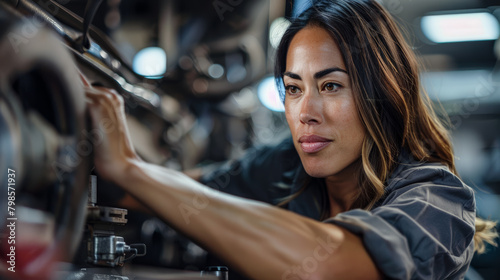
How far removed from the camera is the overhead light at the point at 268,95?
0.85m

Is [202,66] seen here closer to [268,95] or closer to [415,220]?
[268,95]

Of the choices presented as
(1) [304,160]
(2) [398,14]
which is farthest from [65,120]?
(2) [398,14]

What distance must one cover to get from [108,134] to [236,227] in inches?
7.0

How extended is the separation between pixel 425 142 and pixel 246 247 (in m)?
0.39

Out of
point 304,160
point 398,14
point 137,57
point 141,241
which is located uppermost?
point 398,14

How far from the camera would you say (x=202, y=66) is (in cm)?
79

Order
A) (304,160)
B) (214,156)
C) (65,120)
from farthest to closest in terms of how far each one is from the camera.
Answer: (214,156) < (304,160) < (65,120)

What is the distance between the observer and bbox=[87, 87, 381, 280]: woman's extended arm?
50cm

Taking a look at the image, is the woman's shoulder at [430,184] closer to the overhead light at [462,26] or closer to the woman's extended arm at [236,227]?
the woman's extended arm at [236,227]

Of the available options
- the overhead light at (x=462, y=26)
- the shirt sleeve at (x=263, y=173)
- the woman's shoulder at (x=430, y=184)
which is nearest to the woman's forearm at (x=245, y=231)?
the woman's shoulder at (x=430, y=184)

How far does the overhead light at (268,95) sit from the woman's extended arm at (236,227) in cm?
37

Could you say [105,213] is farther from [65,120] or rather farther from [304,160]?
[304,160]

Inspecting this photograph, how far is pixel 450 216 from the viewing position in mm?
593

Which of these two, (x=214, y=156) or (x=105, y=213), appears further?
(x=214, y=156)
